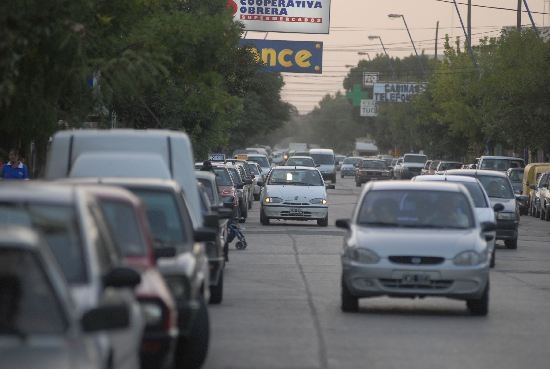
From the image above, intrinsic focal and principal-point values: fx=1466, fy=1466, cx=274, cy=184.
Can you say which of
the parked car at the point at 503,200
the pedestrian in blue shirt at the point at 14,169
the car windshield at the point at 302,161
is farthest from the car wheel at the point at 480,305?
the car windshield at the point at 302,161

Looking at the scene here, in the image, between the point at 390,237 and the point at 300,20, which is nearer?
the point at 390,237

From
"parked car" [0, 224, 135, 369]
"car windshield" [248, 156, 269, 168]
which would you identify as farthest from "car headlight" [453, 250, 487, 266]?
"car windshield" [248, 156, 269, 168]

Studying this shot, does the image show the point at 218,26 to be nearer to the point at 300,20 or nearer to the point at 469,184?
the point at 469,184

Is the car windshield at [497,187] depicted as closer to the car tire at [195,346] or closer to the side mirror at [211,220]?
the side mirror at [211,220]

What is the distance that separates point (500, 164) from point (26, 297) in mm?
50796

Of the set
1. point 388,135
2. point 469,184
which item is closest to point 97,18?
point 469,184

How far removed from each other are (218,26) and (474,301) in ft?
45.1

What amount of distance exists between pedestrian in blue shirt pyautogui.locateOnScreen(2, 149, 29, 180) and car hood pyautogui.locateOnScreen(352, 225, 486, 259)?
9.10m

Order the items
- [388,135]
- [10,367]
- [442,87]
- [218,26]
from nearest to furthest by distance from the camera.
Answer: [10,367] → [218,26] → [442,87] → [388,135]

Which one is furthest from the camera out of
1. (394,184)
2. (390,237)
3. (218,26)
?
(218,26)

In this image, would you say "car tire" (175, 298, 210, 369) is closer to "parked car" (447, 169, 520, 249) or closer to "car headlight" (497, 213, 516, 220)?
"parked car" (447, 169, 520, 249)

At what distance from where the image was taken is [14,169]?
81.9 feet

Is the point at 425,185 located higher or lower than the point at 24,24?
lower

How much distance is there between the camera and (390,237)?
56.1 feet
